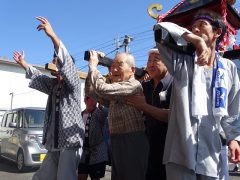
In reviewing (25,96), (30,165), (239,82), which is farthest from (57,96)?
(25,96)

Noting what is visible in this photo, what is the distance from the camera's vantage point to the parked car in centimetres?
840

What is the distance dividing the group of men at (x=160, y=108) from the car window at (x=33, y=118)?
5208mm

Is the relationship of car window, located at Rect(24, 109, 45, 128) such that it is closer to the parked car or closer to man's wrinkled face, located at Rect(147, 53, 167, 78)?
the parked car

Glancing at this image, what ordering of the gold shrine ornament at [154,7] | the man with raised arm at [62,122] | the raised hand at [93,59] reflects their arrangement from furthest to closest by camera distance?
the gold shrine ornament at [154,7] < the man with raised arm at [62,122] < the raised hand at [93,59]

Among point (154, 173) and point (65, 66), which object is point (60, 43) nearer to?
point (65, 66)

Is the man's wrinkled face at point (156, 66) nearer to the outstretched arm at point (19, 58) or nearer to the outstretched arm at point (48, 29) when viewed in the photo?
the outstretched arm at point (48, 29)

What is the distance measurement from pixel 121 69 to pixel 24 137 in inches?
252

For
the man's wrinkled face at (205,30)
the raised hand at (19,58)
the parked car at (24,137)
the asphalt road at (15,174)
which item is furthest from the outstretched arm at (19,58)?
the parked car at (24,137)

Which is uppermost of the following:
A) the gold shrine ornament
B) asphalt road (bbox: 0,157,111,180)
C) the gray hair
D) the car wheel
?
the gold shrine ornament

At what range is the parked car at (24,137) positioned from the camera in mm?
8398

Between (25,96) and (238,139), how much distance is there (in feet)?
91.9

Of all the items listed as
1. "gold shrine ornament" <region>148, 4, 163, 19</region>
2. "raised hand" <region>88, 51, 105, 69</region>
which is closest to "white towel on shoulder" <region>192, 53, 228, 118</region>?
"raised hand" <region>88, 51, 105, 69</region>

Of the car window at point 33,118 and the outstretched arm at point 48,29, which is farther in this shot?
the car window at point 33,118

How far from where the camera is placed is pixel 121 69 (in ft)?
9.40
